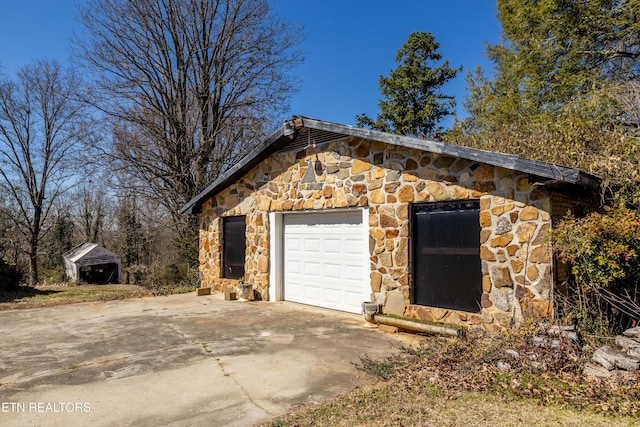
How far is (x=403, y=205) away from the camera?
727 centimetres

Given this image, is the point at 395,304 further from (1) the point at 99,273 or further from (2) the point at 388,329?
(1) the point at 99,273

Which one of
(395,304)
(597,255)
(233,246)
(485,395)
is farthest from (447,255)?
(233,246)

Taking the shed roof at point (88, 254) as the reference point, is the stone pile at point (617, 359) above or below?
below

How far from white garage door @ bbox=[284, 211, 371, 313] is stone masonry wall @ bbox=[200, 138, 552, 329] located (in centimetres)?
44

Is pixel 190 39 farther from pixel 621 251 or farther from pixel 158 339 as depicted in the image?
pixel 621 251

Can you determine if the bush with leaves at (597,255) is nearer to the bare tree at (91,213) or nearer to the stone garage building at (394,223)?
the stone garage building at (394,223)

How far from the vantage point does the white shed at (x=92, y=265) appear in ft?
61.2

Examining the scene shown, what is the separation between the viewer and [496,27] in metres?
19.0

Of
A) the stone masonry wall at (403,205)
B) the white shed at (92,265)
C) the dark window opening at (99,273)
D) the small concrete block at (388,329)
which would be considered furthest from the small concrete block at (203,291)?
the dark window opening at (99,273)

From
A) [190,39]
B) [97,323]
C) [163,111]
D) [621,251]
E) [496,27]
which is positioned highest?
[496,27]

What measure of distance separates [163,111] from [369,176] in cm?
1236

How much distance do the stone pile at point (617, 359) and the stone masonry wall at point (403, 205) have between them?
1.03 metres

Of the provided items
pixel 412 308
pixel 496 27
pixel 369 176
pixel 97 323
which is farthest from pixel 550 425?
pixel 496 27

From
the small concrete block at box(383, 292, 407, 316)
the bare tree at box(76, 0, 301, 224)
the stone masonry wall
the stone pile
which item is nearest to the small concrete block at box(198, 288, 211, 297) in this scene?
the stone masonry wall
